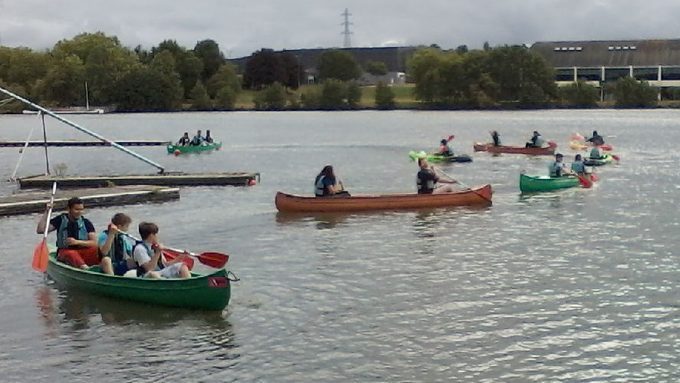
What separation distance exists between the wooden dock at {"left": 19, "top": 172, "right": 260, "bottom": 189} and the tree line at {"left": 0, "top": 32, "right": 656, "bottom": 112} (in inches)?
4542

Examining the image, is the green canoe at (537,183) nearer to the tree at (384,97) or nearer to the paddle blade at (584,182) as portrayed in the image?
the paddle blade at (584,182)

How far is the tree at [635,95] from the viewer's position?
Result: 151 metres

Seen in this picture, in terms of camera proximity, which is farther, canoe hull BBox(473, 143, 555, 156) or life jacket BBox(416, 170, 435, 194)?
canoe hull BBox(473, 143, 555, 156)

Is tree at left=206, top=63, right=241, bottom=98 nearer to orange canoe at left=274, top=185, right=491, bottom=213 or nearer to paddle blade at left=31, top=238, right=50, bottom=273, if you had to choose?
orange canoe at left=274, top=185, right=491, bottom=213

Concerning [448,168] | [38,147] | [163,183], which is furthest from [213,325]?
[38,147]

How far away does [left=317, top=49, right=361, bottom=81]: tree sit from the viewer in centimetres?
19338

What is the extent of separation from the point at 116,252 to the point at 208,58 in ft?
538

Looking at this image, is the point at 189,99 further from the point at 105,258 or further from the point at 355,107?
the point at 105,258

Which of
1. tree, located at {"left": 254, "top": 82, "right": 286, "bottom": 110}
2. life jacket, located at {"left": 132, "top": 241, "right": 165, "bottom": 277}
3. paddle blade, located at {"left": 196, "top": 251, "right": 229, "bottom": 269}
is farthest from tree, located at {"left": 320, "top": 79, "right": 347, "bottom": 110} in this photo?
life jacket, located at {"left": 132, "top": 241, "right": 165, "bottom": 277}

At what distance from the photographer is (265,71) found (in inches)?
6949

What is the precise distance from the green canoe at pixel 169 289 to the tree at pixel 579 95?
142609mm

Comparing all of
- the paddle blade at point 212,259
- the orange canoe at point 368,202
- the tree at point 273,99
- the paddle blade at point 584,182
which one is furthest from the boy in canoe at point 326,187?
the tree at point 273,99

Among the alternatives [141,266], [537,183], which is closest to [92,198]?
[141,266]

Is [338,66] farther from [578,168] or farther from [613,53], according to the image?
[578,168]
